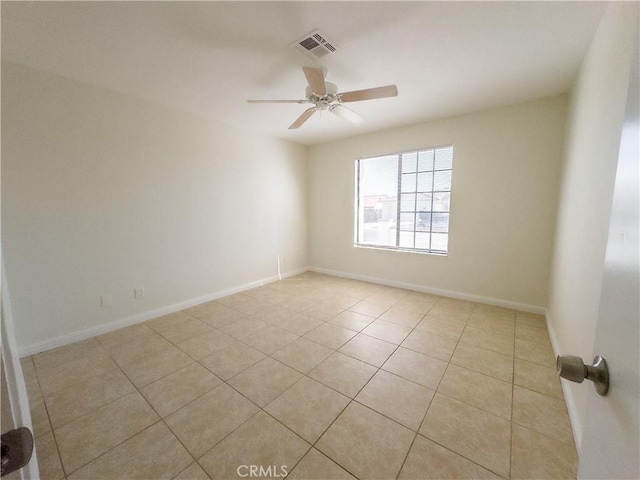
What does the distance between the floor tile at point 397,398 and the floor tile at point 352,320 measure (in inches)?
31.4

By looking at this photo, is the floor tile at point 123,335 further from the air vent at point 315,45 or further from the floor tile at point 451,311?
the floor tile at point 451,311

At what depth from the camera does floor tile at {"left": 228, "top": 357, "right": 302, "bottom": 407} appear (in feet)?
5.72

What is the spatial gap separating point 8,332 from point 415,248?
13.2ft

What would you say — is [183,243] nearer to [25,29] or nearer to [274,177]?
[274,177]

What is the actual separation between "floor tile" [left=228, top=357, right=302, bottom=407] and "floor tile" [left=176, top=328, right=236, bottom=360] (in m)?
0.49

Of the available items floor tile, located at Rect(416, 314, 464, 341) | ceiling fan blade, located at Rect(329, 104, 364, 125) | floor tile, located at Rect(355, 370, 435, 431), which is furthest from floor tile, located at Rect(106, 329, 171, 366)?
ceiling fan blade, located at Rect(329, 104, 364, 125)

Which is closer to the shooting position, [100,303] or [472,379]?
[472,379]

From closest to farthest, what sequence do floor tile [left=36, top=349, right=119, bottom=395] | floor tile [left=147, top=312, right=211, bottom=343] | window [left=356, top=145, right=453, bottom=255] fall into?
1. floor tile [left=36, top=349, right=119, bottom=395]
2. floor tile [left=147, top=312, right=211, bottom=343]
3. window [left=356, top=145, right=453, bottom=255]

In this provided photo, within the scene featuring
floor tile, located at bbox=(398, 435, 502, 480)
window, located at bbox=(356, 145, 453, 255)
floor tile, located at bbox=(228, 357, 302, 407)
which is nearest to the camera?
floor tile, located at bbox=(398, 435, 502, 480)

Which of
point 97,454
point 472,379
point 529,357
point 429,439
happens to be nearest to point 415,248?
point 529,357

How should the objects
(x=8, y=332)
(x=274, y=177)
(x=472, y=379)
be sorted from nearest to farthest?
1. (x=8, y=332)
2. (x=472, y=379)
3. (x=274, y=177)

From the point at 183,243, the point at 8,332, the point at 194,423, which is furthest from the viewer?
the point at 183,243

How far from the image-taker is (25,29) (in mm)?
1683

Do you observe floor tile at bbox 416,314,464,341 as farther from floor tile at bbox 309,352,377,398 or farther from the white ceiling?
the white ceiling
